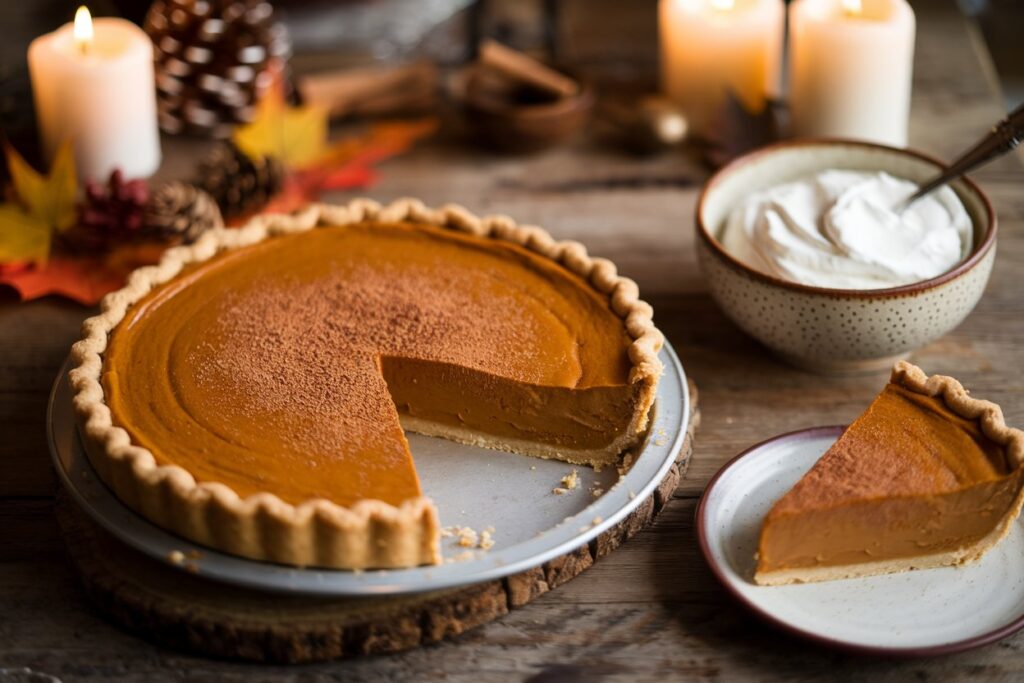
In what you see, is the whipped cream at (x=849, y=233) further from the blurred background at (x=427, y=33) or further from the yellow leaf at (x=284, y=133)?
the yellow leaf at (x=284, y=133)

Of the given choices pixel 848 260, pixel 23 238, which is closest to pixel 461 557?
pixel 848 260

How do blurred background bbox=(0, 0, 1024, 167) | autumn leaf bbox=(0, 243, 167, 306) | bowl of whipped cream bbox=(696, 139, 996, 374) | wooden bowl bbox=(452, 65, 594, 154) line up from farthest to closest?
blurred background bbox=(0, 0, 1024, 167) < wooden bowl bbox=(452, 65, 594, 154) < autumn leaf bbox=(0, 243, 167, 306) < bowl of whipped cream bbox=(696, 139, 996, 374)

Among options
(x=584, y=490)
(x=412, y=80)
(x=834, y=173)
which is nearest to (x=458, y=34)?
(x=412, y=80)

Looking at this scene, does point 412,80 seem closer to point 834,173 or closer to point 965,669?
point 834,173

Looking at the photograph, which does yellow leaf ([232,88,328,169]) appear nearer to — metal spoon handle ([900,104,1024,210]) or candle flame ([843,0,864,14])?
candle flame ([843,0,864,14])

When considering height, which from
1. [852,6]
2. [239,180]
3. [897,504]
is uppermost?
[852,6]

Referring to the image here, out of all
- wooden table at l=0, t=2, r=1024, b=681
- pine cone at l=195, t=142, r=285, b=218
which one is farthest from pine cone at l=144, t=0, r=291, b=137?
wooden table at l=0, t=2, r=1024, b=681

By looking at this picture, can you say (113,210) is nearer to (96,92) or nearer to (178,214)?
(178,214)
